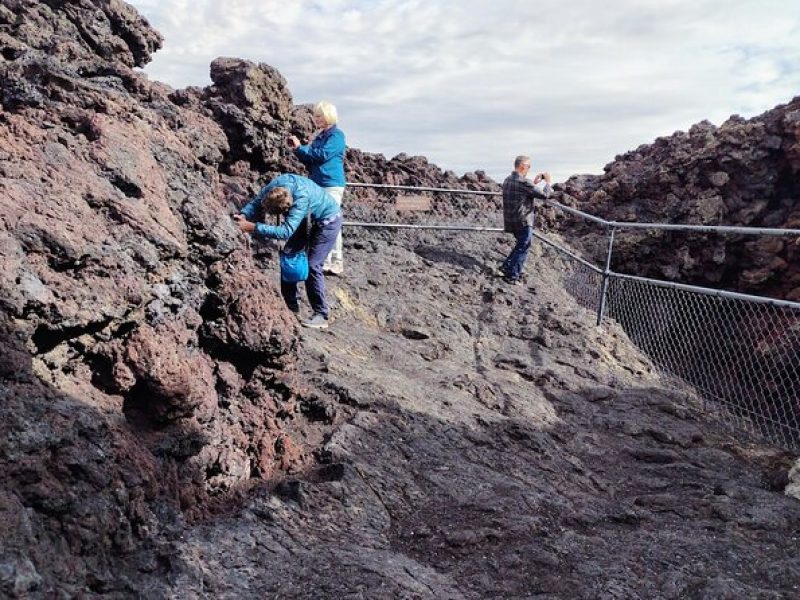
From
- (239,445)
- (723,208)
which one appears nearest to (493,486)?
(239,445)

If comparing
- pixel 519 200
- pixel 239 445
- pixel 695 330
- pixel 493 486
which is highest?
pixel 519 200

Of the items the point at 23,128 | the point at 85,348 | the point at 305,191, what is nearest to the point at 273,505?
the point at 85,348

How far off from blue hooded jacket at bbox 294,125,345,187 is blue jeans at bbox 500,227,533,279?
307 centimetres

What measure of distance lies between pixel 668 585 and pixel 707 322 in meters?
5.19

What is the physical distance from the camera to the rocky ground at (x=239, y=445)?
242 cm

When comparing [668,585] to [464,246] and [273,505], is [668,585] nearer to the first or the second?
[273,505]

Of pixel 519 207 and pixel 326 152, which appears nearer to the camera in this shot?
pixel 326 152

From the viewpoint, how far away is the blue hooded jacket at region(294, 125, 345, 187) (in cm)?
667

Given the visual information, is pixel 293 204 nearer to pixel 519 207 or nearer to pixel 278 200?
pixel 278 200

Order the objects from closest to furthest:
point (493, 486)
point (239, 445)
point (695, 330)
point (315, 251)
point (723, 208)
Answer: point (239, 445), point (493, 486), point (315, 251), point (695, 330), point (723, 208)

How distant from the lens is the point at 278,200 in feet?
17.0

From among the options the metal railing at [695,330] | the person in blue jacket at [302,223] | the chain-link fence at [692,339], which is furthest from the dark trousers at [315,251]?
the chain-link fence at [692,339]

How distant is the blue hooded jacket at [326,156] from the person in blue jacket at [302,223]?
3.14 feet

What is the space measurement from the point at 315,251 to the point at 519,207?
4.02 m
